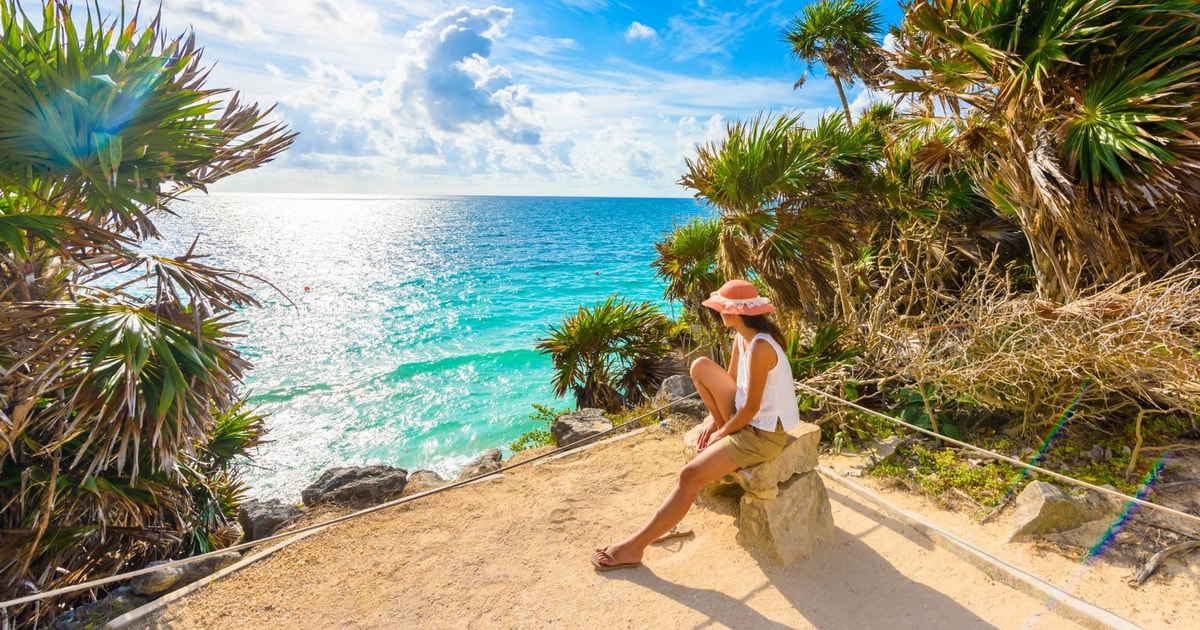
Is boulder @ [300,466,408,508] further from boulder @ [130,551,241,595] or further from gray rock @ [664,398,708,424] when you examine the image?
gray rock @ [664,398,708,424]

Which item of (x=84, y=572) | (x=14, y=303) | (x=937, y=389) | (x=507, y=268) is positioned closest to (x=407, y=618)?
(x=84, y=572)

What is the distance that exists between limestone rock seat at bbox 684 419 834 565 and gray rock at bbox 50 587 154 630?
3830 mm

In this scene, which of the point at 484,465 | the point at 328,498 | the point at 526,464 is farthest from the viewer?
the point at 484,465

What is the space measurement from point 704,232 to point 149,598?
6829mm

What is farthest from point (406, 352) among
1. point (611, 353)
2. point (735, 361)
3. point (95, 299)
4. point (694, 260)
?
point (735, 361)

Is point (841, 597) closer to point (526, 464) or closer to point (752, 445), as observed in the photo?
point (752, 445)

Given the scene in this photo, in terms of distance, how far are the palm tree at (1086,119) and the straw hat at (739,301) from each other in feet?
9.66

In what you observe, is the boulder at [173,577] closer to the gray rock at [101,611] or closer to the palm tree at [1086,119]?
the gray rock at [101,611]

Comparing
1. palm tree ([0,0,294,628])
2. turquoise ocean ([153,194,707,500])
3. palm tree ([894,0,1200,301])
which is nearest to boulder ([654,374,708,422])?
turquoise ocean ([153,194,707,500])

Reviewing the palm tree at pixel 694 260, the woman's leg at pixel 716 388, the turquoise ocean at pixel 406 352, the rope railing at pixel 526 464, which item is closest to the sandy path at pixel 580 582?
the rope railing at pixel 526 464

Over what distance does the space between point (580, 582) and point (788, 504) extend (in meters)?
1.39

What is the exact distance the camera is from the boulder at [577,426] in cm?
571

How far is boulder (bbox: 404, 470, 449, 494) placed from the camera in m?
4.65

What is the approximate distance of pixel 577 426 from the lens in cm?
586
